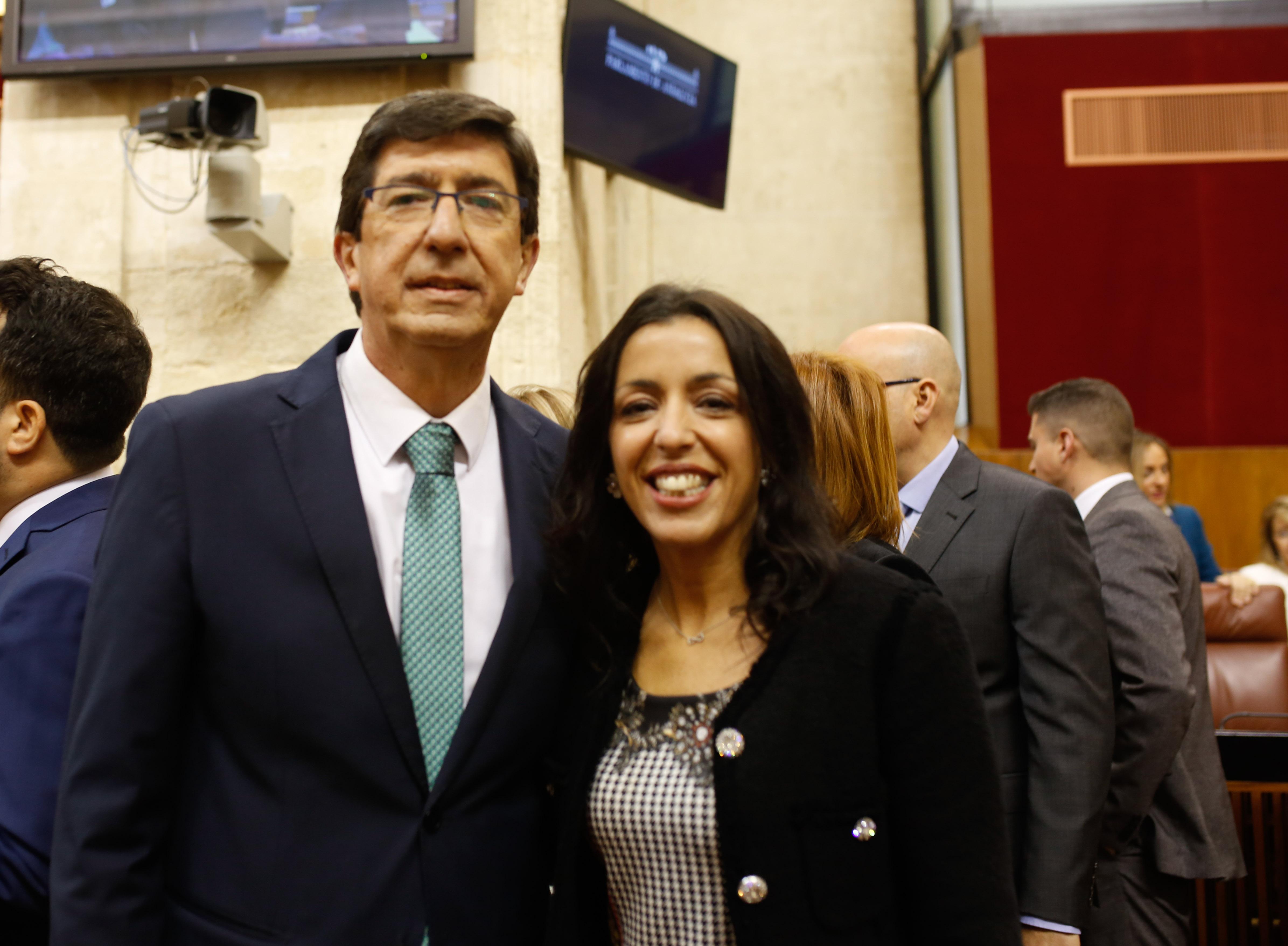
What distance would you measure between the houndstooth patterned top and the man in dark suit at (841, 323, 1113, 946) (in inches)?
27.8

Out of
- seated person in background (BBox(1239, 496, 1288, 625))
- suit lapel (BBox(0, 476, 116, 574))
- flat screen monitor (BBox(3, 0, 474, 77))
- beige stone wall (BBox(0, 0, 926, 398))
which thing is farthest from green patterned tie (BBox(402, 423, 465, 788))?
seated person in background (BBox(1239, 496, 1288, 625))

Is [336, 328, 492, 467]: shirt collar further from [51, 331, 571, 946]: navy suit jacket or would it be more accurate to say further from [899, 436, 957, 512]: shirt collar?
[899, 436, 957, 512]: shirt collar

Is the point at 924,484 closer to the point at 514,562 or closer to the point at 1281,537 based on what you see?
the point at 514,562

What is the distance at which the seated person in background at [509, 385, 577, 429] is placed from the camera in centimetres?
268

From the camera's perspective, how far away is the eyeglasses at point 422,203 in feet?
4.59

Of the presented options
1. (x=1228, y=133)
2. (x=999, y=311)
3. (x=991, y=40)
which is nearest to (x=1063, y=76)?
(x=991, y=40)

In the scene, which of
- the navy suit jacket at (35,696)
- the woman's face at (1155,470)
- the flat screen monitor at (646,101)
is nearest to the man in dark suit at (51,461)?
the navy suit jacket at (35,696)

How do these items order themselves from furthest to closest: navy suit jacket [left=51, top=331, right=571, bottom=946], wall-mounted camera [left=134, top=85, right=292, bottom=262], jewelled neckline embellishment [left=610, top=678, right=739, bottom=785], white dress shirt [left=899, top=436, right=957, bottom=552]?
wall-mounted camera [left=134, top=85, right=292, bottom=262] → white dress shirt [left=899, top=436, right=957, bottom=552] → jewelled neckline embellishment [left=610, top=678, right=739, bottom=785] → navy suit jacket [left=51, top=331, right=571, bottom=946]

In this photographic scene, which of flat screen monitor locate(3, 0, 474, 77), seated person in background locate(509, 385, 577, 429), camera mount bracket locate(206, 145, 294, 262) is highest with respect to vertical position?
flat screen monitor locate(3, 0, 474, 77)

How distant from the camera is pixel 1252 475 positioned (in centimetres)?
701

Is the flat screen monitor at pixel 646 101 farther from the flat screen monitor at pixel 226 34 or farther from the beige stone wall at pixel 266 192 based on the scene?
the flat screen monitor at pixel 226 34

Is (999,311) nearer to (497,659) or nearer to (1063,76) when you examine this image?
(1063,76)

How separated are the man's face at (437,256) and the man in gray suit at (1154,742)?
1585 millimetres

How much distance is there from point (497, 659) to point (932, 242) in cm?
763
